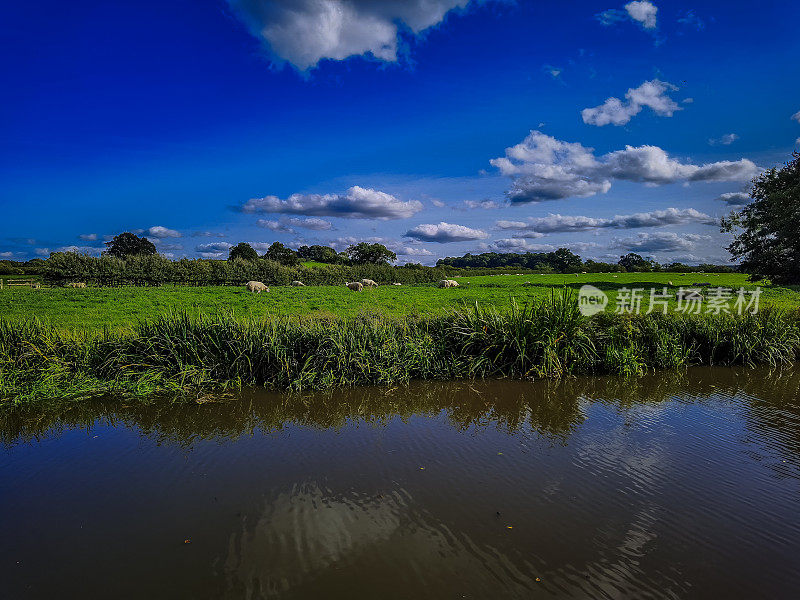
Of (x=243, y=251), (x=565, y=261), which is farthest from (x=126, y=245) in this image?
(x=565, y=261)

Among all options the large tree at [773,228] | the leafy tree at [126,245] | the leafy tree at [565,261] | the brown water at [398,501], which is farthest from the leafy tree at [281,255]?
the brown water at [398,501]

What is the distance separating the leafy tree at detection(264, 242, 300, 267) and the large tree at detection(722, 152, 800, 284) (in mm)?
73827

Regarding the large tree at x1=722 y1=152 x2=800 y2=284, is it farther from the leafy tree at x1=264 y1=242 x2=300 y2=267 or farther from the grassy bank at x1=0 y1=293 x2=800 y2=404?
the leafy tree at x1=264 y1=242 x2=300 y2=267

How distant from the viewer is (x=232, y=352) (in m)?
9.80

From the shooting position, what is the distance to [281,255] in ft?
303

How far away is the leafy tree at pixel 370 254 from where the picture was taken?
104938mm

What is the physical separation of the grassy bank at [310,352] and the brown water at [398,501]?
103cm

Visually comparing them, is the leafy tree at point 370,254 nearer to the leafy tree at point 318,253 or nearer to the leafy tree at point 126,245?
the leafy tree at point 318,253

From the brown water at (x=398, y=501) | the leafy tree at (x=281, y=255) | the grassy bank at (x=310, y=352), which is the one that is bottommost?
the brown water at (x=398, y=501)

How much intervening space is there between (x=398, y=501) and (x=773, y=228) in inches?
1441

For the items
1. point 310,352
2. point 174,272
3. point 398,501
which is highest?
point 174,272

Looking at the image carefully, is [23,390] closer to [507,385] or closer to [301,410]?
[301,410]

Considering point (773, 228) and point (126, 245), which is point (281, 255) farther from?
point (773, 228)

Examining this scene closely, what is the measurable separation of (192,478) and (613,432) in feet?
21.9
